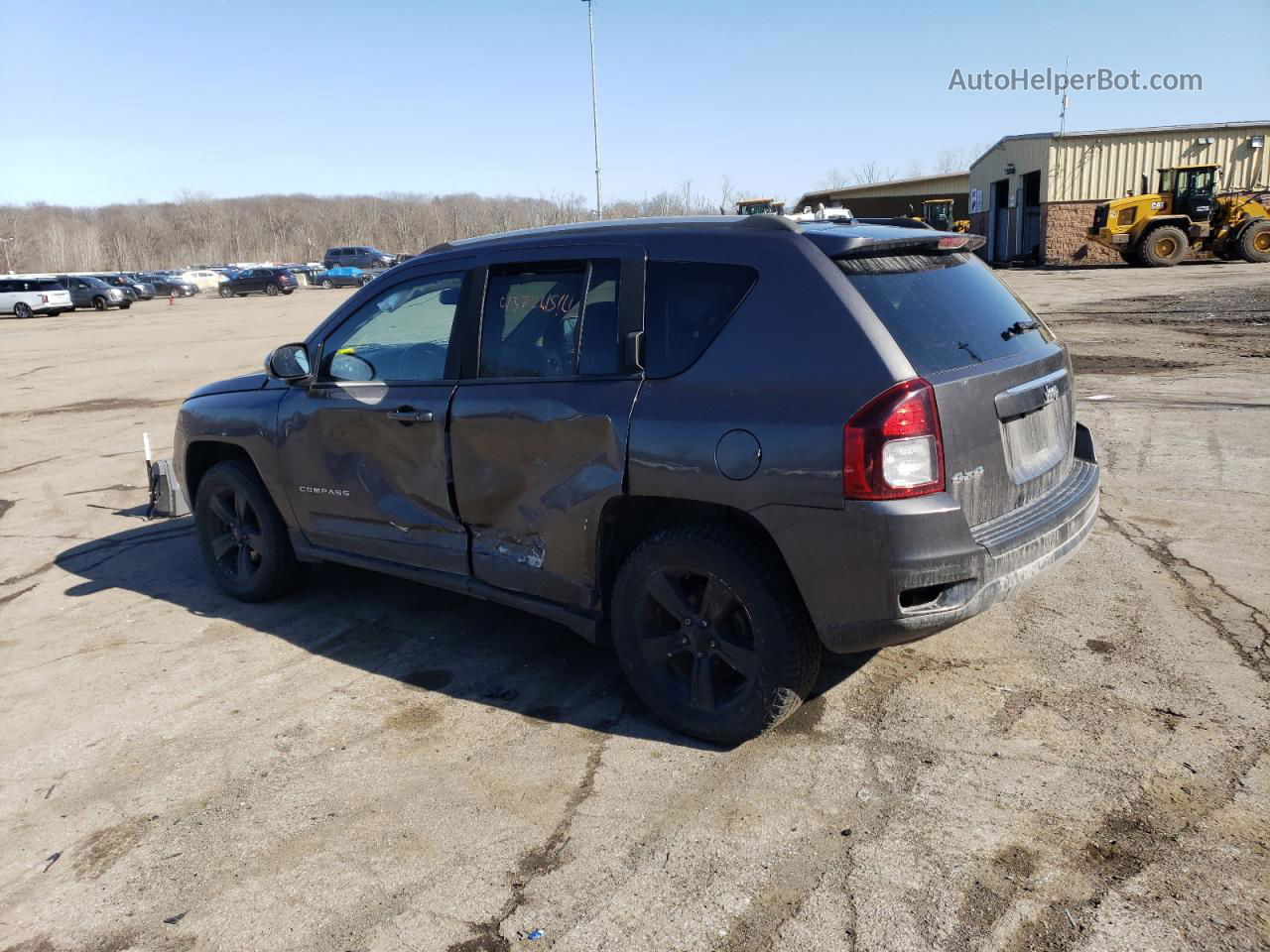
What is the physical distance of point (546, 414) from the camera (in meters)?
3.82

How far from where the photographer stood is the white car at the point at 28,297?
41.4 meters

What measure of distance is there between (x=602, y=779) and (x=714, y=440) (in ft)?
4.17

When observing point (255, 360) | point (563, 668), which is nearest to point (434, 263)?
point (563, 668)

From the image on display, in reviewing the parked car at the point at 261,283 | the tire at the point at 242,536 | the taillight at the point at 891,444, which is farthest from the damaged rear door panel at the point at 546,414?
the parked car at the point at 261,283

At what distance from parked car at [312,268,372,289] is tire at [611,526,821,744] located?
57003 millimetres

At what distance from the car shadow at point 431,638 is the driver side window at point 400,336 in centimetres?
131

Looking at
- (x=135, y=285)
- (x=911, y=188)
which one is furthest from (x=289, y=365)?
(x=911, y=188)

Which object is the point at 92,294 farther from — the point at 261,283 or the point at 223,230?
the point at 223,230

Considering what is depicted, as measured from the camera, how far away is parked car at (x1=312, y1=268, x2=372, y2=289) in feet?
191

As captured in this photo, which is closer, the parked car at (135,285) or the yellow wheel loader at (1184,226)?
the yellow wheel loader at (1184,226)

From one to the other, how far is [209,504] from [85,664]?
3.74ft

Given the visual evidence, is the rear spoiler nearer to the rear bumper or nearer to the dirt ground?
the rear bumper

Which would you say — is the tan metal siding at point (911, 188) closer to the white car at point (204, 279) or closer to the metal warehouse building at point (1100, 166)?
the metal warehouse building at point (1100, 166)

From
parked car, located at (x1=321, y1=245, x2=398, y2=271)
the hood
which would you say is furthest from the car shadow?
parked car, located at (x1=321, y1=245, x2=398, y2=271)
